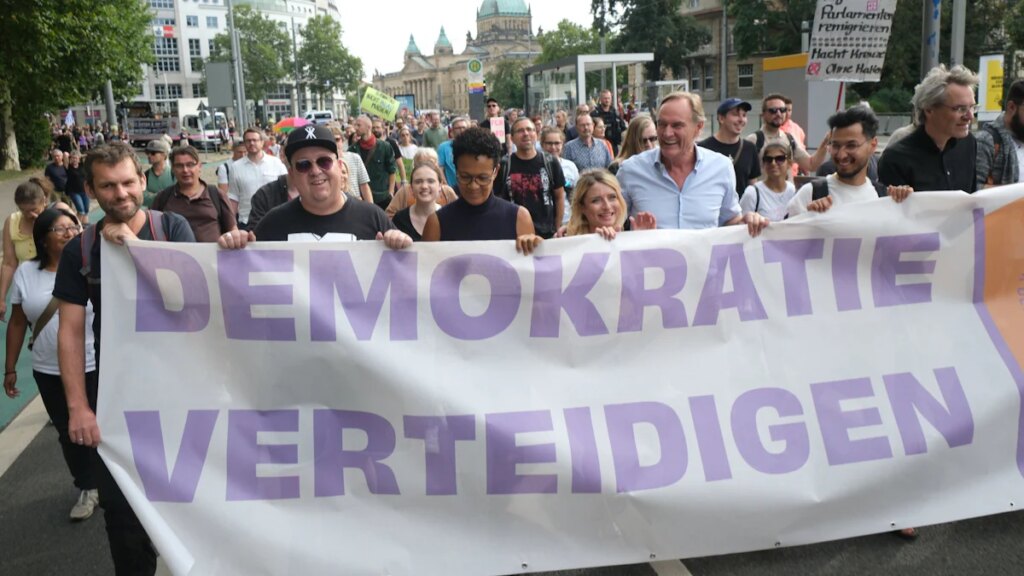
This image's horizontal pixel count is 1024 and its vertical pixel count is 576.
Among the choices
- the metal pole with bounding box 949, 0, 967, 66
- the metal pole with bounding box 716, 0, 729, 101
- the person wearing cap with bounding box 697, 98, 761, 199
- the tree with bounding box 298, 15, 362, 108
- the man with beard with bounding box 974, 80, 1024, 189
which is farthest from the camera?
the tree with bounding box 298, 15, 362, 108

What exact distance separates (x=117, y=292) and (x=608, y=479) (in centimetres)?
199

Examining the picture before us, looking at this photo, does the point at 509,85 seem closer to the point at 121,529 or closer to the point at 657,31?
the point at 657,31

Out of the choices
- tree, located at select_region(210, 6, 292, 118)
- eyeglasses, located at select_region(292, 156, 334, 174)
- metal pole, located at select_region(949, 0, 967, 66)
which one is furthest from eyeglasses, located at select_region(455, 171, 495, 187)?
tree, located at select_region(210, 6, 292, 118)

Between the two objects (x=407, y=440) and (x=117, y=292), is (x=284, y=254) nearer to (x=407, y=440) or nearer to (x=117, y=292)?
(x=117, y=292)

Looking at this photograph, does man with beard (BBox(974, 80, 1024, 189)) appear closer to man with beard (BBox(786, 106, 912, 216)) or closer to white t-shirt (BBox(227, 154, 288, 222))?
man with beard (BBox(786, 106, 912, 216))

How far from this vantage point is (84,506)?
4.64 m

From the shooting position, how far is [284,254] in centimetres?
366

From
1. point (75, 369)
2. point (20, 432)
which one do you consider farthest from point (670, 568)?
point (20, 432)

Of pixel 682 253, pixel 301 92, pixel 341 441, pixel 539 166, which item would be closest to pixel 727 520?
pixel 682 253

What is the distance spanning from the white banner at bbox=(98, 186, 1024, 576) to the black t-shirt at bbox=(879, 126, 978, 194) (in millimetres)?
1086

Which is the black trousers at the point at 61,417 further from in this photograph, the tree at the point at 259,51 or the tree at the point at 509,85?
the tree at the point at 509,85

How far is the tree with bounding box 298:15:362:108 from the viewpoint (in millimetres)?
117312

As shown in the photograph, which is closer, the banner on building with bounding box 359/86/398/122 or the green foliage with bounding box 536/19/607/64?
the banner on building with bounding box 359/86/398/122

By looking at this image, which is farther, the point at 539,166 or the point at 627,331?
the point at 539,166
